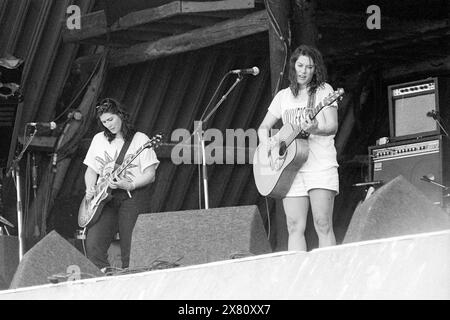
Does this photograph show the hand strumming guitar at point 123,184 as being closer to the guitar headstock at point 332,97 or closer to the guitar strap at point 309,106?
the guitar strap at point 309,106

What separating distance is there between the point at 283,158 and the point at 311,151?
0.72 ft

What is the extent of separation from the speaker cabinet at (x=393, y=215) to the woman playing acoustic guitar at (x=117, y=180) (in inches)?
144

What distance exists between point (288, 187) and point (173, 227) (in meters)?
1.06

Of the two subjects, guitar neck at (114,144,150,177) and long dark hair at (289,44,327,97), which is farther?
guitar neck at (114,144,150,177)

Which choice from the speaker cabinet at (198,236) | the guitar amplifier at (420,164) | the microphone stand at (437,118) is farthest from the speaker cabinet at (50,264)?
the microphone stand at (437,118)

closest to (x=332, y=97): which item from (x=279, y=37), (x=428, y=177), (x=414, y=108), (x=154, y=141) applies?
(x=154, y=141)

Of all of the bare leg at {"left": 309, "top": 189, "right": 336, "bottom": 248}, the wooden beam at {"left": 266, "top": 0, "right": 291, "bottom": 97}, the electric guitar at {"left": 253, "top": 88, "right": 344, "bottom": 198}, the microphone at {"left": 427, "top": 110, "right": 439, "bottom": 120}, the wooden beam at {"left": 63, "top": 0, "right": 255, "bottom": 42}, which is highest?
the wooden beam at {"left": 63, "top": 0, "right": 255, "bottom": 42}

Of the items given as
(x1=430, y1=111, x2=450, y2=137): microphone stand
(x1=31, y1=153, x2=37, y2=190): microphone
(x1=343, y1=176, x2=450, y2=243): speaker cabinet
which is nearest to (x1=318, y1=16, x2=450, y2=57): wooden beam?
(x1=430, y1=111, x2=450, y2=137): microphone stand

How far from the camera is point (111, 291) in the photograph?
4.27 metres

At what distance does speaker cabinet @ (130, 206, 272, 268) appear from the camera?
5.13 m

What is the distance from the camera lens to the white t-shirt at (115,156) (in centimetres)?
731

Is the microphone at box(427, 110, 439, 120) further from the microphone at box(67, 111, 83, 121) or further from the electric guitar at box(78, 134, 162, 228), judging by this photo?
the microphone at box(67, 111, 83, 121)
